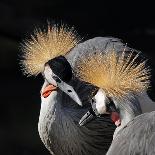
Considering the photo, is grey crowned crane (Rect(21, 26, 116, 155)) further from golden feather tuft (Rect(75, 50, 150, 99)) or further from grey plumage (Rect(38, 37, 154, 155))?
golden feather tuft (Rect(75, 50, 150, 99))

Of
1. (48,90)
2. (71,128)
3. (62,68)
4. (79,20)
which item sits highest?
(62,68)

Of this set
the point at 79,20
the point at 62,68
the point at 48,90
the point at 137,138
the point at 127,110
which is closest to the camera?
the point at 137,138

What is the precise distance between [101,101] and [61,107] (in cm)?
53

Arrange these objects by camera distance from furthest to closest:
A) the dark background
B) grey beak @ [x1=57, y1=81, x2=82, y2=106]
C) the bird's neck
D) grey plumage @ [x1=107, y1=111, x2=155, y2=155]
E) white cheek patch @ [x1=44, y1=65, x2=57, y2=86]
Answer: the dark background, white cheek patch @ [x1=44, y1=65, x2=57, y2=86], grey beak @ [x1=57, y1=81, x2=82, y2=106], the bird's neck, grey plumage @ [x1=107, y1=111, x2=155, y2=155]

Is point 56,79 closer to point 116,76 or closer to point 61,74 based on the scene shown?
point 61,74

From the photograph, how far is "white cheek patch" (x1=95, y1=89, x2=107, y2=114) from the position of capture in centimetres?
299

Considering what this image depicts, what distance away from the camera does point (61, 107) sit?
350 cm

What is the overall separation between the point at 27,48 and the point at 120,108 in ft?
2.69

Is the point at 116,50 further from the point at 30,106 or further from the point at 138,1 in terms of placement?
the point at 138,1

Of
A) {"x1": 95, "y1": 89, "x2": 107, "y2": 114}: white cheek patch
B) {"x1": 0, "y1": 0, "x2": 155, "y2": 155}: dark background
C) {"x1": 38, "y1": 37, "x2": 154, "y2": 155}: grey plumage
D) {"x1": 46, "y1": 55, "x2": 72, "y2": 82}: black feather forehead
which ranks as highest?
{"x1": 46, "y1": 55, "x2": 72, "y2": 82}: black feather forehead

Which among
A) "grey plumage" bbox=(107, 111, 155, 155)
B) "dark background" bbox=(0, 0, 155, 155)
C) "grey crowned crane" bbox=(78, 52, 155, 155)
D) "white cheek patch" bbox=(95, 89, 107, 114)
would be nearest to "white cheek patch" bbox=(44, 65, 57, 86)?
"grey crowned crane" bbox=(78, 52, 155, 155)

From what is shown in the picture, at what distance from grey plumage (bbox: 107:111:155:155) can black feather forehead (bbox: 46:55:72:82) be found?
0.65m

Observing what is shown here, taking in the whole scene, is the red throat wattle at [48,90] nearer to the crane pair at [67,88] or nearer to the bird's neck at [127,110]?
the crane pair at [67,88]

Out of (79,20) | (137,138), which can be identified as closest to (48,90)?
(137,138)
